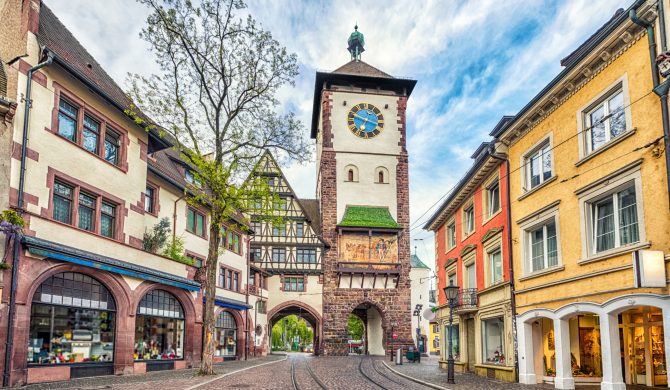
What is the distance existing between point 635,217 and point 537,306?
5351 mm

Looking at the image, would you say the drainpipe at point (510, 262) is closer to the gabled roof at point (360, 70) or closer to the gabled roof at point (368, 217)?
the gabled roof at point (368, 217)

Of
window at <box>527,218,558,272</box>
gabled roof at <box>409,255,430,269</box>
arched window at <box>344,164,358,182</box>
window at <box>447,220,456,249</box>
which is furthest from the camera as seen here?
gabled roof at <box>409,255,430,269</box>

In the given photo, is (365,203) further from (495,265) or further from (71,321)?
(71,321)

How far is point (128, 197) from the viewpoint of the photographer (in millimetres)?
21719

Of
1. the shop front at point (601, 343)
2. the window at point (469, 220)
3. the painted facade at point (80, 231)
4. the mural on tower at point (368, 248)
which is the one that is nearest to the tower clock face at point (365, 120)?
the mural on tower at point (368, 248)

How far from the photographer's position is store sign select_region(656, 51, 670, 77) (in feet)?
37.0

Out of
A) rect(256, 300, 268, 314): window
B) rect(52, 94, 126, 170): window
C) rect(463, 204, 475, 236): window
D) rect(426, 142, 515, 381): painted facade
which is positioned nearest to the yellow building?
rect(426, 142, 515, 381): painted facade

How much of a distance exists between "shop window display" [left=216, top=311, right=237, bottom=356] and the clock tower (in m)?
12.9

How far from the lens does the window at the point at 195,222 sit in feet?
98.4

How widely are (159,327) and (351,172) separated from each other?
29.8m

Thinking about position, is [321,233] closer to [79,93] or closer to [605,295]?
[79,93]

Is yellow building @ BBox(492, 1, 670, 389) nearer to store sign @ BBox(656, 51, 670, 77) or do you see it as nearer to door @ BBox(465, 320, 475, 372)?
store sign @ BBox(656, 51, 670, 77)

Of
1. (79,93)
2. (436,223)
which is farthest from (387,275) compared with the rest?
(79,93)

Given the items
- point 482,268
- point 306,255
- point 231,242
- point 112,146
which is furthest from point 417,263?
point 112,146
